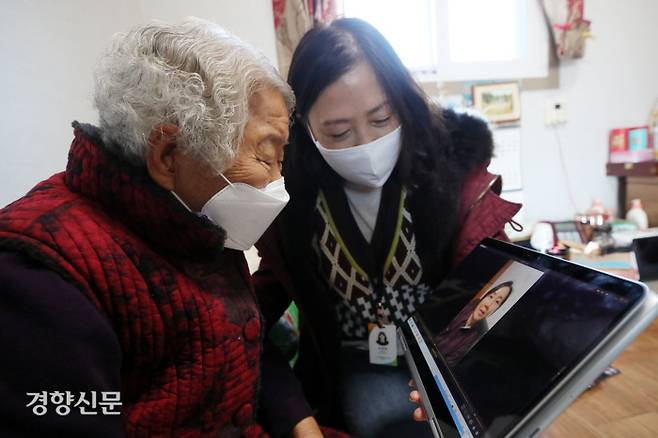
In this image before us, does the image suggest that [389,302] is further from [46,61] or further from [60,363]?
[46,61]

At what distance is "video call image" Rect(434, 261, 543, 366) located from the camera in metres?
0.61

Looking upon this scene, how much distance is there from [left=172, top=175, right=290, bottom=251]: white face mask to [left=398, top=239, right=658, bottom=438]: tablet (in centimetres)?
40

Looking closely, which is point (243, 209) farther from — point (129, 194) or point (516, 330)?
point (516, 330)

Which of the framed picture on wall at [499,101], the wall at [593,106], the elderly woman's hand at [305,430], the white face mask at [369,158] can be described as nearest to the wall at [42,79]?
the white face mask at [369,158]

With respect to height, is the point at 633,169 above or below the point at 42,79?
below

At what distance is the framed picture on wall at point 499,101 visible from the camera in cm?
194

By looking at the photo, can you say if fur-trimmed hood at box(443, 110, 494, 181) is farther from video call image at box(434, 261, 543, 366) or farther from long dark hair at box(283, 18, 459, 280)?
video call image at box(434, 261, 543, 366)

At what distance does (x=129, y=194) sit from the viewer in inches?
21.0

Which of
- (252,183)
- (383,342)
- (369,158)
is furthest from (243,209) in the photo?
(383,342)

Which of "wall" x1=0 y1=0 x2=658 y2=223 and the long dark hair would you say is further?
"wall" x1=0 y1=0 x2=658 y2=223

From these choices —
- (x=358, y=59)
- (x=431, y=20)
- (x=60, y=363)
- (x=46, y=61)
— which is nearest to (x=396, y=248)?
(x=358, y=59)

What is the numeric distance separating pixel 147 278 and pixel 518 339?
53 cm

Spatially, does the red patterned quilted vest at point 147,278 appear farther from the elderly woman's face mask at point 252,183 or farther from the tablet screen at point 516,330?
the tablet screen at point 516,330

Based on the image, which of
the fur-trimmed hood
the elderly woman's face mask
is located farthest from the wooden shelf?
the elderly woman's face mask
